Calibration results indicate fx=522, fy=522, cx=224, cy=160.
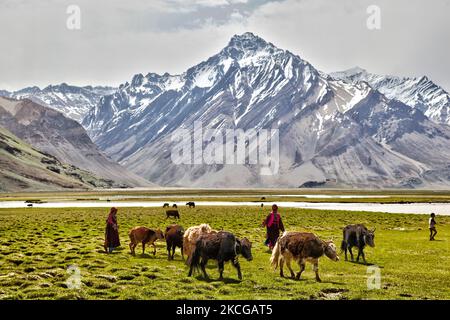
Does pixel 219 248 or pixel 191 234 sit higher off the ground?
pixel 191 234

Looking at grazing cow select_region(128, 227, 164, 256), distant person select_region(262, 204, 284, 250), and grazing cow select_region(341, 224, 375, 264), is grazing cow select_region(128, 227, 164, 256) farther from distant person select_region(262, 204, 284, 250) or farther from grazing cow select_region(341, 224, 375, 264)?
grazing cow select_region(341, 224, 375, 264)

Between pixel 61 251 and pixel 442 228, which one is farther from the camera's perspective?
pixel 442 228

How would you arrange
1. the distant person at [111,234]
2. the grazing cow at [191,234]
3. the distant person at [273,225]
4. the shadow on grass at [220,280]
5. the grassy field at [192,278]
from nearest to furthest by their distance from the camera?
1. the grassy field at [192,278]
2. the shadow on grass at [220,280]
3. the grazing cow at [191,234]
4. the distant person at [273,225]
5. the distant person at [111,234]

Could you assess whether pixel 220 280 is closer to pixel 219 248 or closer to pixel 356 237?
pixel 219 248

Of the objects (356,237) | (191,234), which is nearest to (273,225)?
(356,237)

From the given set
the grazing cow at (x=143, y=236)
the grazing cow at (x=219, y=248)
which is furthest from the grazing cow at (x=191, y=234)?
the grazing cow at (x=143, y=236)

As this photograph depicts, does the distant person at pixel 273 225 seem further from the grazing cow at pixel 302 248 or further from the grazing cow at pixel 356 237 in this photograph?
the grazing cow at pixel 302 248

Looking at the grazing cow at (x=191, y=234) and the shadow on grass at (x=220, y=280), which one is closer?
the shadow on grass at (x=220, y=280)

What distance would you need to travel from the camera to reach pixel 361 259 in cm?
3038
